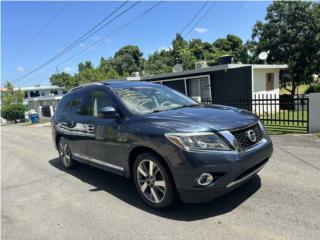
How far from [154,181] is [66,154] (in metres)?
3.32

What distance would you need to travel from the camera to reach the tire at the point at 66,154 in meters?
6.42

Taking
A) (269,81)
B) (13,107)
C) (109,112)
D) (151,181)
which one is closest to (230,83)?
(269,81)

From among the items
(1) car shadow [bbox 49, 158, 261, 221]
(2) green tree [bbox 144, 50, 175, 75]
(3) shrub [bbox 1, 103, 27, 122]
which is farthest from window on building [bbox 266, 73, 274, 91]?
(3) shrub [bbox 1, 103, 27, 122]

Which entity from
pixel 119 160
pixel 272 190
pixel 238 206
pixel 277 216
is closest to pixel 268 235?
pixel 277 216

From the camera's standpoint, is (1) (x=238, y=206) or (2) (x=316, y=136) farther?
(2) (x=316, y=136)

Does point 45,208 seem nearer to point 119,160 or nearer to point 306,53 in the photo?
point 119,160

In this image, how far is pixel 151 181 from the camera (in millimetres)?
3961

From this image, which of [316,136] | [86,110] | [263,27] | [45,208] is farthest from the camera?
[263,27]

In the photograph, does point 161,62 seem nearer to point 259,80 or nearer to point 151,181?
point 259,80

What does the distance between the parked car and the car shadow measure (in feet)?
0.60

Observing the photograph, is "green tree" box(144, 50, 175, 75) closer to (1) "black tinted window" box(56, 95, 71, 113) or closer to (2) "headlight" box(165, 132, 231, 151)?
(1) "black tinted window" box(56, 95, 71, 113)

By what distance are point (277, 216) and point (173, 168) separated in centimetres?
136

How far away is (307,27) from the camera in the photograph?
69.6 feet

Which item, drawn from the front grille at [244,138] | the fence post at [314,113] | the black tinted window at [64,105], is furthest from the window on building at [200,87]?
the front grille at [244,138]
